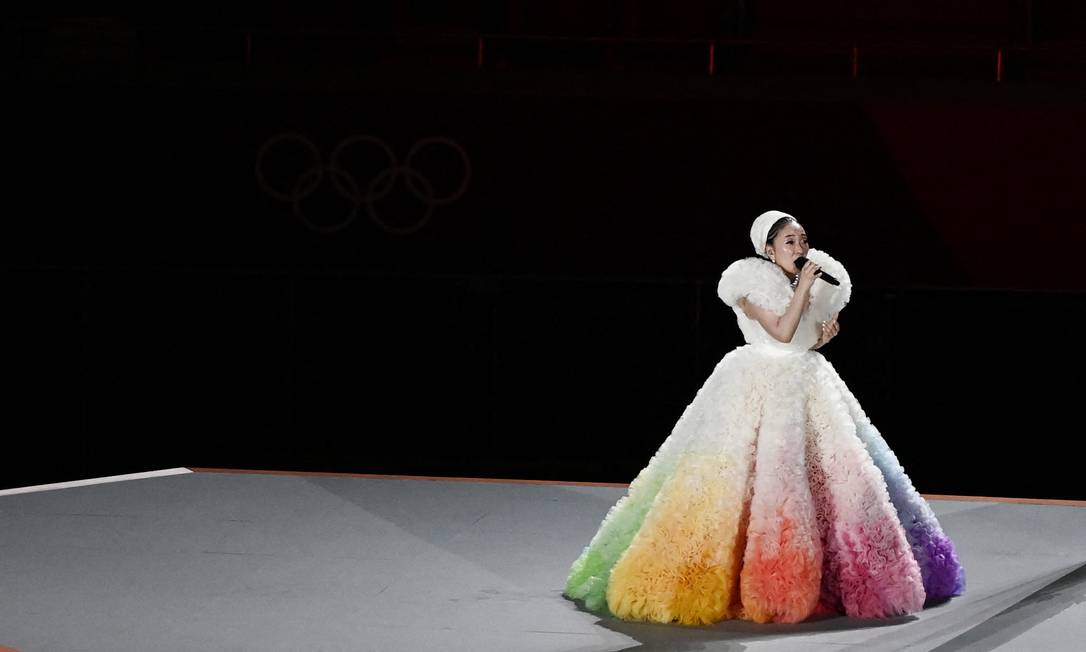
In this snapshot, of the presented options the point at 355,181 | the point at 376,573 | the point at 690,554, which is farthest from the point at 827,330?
the point at 355,181

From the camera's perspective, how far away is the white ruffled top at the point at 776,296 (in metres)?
5.15

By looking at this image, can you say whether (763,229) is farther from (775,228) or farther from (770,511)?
(770,511)

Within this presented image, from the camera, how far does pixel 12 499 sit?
7309 mm

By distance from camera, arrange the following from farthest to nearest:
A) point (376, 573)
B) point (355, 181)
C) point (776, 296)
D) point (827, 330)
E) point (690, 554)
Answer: point (355, 181) → point (376, 573) → point (827, 330) → point (776, 296) → point (690, 554)

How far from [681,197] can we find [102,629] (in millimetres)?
9703

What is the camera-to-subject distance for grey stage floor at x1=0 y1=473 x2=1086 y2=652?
4.73 metres

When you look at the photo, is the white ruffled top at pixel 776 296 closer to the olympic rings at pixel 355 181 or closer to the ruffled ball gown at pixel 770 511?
the ruffled ball gown at pixel 770 511

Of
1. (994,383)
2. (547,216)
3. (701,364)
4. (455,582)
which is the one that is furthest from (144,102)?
(455,582)

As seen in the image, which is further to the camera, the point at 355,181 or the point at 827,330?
the point at 355,181

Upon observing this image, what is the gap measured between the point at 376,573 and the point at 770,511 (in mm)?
1781

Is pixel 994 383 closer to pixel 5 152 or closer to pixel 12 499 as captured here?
pixel 12 499

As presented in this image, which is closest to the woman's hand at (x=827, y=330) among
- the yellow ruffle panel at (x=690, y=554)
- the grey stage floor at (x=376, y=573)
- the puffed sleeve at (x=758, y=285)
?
the puffed sleeve at (x=758, y=285)

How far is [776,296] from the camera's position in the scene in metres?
5.14

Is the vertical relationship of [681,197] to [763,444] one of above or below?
above
